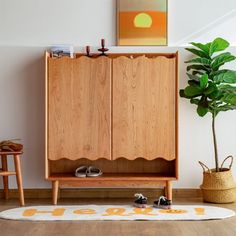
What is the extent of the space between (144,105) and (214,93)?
25.2 inches

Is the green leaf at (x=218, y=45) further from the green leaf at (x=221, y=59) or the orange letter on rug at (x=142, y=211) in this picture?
the orange letter on rug at (x=142, y=211)

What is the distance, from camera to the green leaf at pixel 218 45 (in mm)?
5078

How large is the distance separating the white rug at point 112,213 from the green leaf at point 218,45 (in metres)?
1.44

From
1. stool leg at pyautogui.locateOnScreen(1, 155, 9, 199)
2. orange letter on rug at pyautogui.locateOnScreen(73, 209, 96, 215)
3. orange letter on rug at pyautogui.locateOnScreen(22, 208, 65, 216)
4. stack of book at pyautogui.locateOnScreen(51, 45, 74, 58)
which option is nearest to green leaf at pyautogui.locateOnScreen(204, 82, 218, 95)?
stack of book at pyautogui.locateOnScreen(51, 45, 74, 58)

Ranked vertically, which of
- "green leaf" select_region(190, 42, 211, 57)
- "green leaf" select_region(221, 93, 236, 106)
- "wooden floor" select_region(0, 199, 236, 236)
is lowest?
"wooden floor" select_region(0, 199, 236, 236)

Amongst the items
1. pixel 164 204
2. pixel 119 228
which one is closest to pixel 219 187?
pixel 164 204

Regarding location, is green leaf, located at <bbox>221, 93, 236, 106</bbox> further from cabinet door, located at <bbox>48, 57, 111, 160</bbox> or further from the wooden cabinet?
cabinet door, located at <bbox>48, 57, 111, 160</bbox>

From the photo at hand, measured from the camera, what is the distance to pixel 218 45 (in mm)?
5105

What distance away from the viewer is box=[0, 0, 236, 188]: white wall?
539cm

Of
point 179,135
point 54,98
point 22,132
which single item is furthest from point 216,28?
point 22,132

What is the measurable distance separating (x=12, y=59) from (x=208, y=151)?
212 cm

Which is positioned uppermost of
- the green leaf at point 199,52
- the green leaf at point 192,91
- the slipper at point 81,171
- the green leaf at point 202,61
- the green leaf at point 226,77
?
the green leaf at point 199,52

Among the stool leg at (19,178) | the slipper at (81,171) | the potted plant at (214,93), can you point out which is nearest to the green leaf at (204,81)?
the potted plant at (214,93)

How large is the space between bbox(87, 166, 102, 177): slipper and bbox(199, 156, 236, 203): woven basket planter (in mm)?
980
